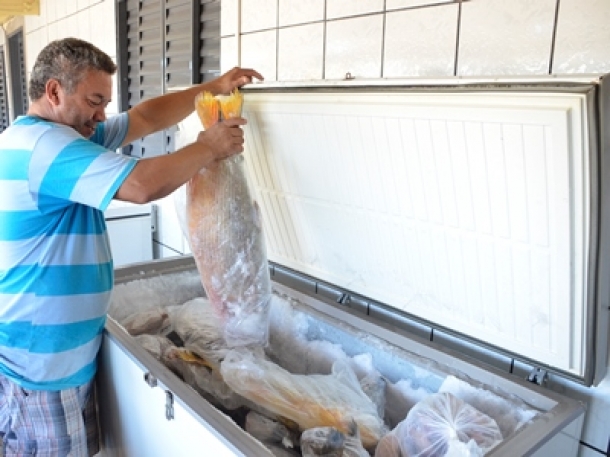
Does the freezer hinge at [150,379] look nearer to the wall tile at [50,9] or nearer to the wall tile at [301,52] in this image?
the wall tile at [301,52]

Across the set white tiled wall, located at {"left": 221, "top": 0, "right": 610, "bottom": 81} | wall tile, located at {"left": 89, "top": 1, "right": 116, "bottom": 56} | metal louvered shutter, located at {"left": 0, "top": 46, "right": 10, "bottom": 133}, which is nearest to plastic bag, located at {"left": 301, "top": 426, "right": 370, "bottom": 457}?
white tiled wall, located at {"left": 221, "top": 0, "right": 610, "bottom": 81}

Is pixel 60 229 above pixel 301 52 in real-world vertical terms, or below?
below

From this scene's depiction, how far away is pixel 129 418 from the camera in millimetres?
1246

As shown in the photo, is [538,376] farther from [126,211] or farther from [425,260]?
[126,211]

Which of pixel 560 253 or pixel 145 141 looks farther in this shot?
pixel 145 141

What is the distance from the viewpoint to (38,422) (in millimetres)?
1242

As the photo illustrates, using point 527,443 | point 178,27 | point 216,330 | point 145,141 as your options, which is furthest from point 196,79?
point 527,443

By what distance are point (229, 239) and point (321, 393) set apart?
0.43 m

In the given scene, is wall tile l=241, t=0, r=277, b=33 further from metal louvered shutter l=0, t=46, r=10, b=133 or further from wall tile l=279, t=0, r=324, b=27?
metal louvered shutter l=0, t=46, r=10, b=133

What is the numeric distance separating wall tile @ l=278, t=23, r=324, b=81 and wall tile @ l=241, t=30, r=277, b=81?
4 centimetres

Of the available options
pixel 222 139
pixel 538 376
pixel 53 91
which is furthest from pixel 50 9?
pixel 538 376

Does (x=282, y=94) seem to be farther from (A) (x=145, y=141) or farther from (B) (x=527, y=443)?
(A) (x=145, y=141)

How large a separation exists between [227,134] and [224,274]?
0.36 meters

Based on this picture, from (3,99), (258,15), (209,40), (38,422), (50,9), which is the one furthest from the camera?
(3,99)
